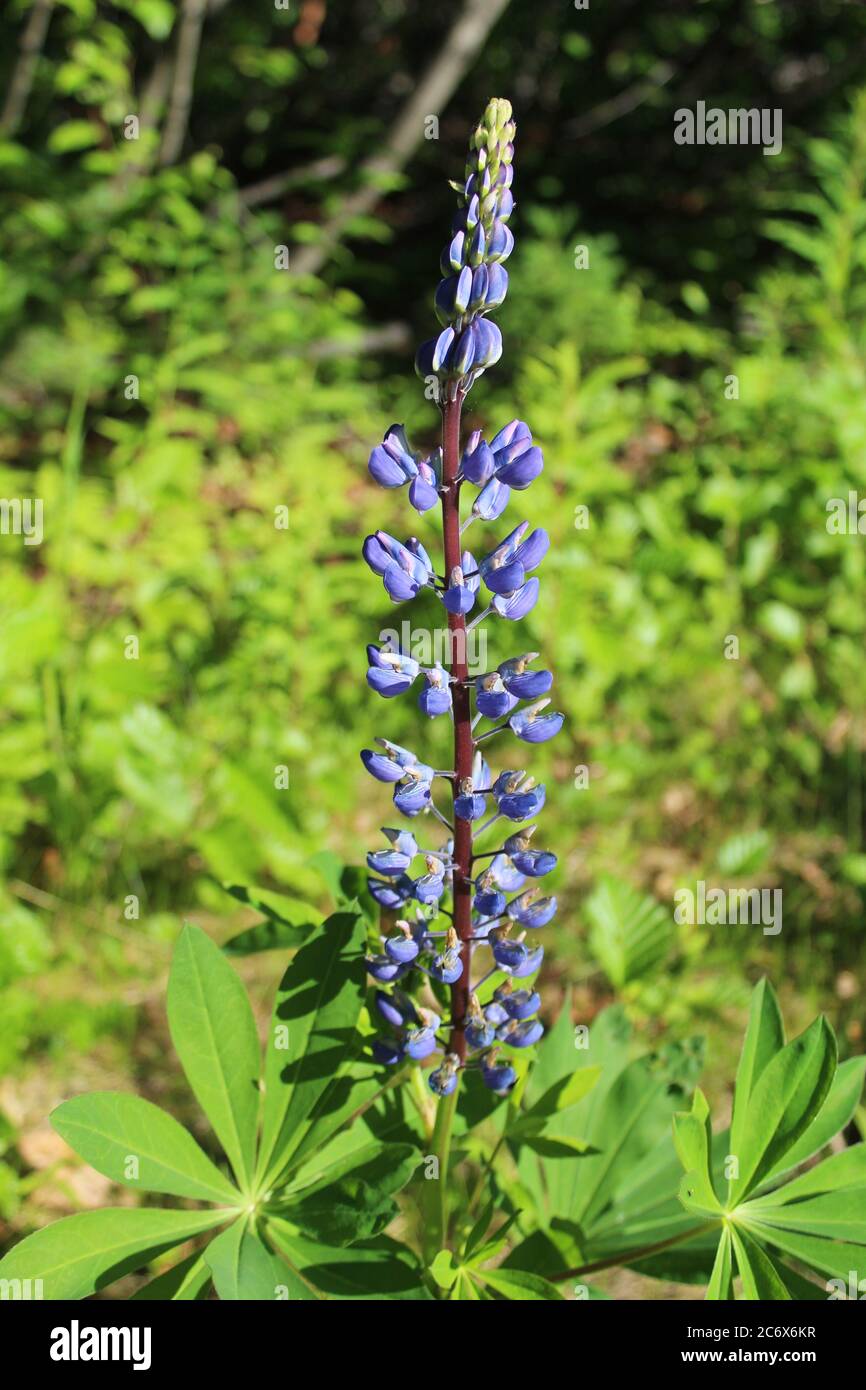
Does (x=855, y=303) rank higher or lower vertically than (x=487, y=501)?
higher

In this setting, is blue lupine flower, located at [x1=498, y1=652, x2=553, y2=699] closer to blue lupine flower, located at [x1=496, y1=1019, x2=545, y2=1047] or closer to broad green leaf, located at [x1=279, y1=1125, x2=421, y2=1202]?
blue lupine flower, located at [x1=496, y1=1019, x2=545, y2=1047]

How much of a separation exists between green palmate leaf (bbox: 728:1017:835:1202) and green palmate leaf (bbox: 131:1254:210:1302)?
0.61 m

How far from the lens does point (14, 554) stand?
11.9 ft

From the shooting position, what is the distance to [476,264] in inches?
44.9

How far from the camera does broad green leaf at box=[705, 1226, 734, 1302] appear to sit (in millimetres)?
1158

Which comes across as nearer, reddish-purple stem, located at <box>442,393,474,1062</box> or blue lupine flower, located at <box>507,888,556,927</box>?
reddish-purple stem, located at <box>442,393,474,1062</box>

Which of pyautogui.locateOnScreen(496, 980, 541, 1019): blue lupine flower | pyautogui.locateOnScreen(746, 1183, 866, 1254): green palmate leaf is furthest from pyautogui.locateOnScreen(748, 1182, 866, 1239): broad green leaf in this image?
pyautogui.locateOnScreen(496, 980, 541, 1019): blue lupine flower

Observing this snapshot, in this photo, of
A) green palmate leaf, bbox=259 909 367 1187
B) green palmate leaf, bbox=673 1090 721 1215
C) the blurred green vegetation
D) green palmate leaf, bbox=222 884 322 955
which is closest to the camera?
green palmate leaf, bbox=673 1090 721 1215

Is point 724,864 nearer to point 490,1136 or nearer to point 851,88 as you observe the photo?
point 490,1136

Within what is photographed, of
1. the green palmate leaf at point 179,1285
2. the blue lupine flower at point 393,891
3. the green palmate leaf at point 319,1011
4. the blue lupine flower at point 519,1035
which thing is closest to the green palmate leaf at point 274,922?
the green palmate leaf at point 319,1011

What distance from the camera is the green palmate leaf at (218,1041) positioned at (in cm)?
135
